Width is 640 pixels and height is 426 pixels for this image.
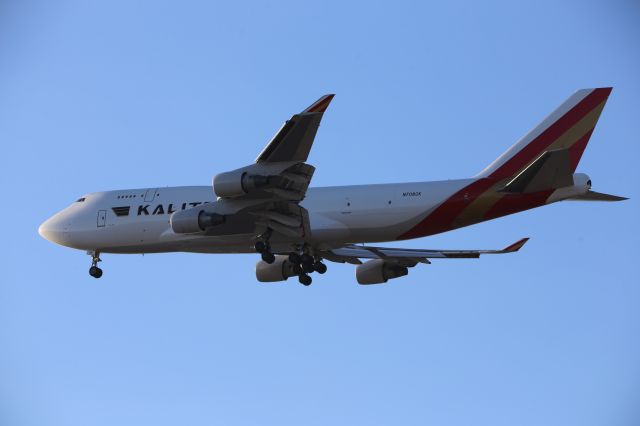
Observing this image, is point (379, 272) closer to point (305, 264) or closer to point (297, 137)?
point (305, 264)

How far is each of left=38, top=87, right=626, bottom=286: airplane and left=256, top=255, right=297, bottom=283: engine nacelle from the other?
2.23m

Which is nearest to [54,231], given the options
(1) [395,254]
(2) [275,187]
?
(2) [275,187]

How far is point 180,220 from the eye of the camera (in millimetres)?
40125

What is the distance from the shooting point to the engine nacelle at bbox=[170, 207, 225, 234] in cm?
3975

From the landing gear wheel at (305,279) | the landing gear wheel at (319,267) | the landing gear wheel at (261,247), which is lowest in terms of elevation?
the landing gear wheel at (305,279)

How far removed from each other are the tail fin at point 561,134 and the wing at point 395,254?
4.77 meters

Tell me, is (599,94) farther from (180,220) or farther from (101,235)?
(101,235)

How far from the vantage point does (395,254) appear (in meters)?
46.5

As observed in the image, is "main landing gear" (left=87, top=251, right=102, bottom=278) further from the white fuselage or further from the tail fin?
the tail fin

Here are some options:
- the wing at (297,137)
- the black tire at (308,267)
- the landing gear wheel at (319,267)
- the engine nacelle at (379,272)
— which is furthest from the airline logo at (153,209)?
the engine nacelle at (379,272)

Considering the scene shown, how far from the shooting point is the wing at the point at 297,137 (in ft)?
114

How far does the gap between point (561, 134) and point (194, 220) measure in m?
13.9

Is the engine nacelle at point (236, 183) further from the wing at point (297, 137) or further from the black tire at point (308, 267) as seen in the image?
the black tire at point (308, 267)

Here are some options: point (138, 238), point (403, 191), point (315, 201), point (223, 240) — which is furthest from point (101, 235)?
point (403, 191)
